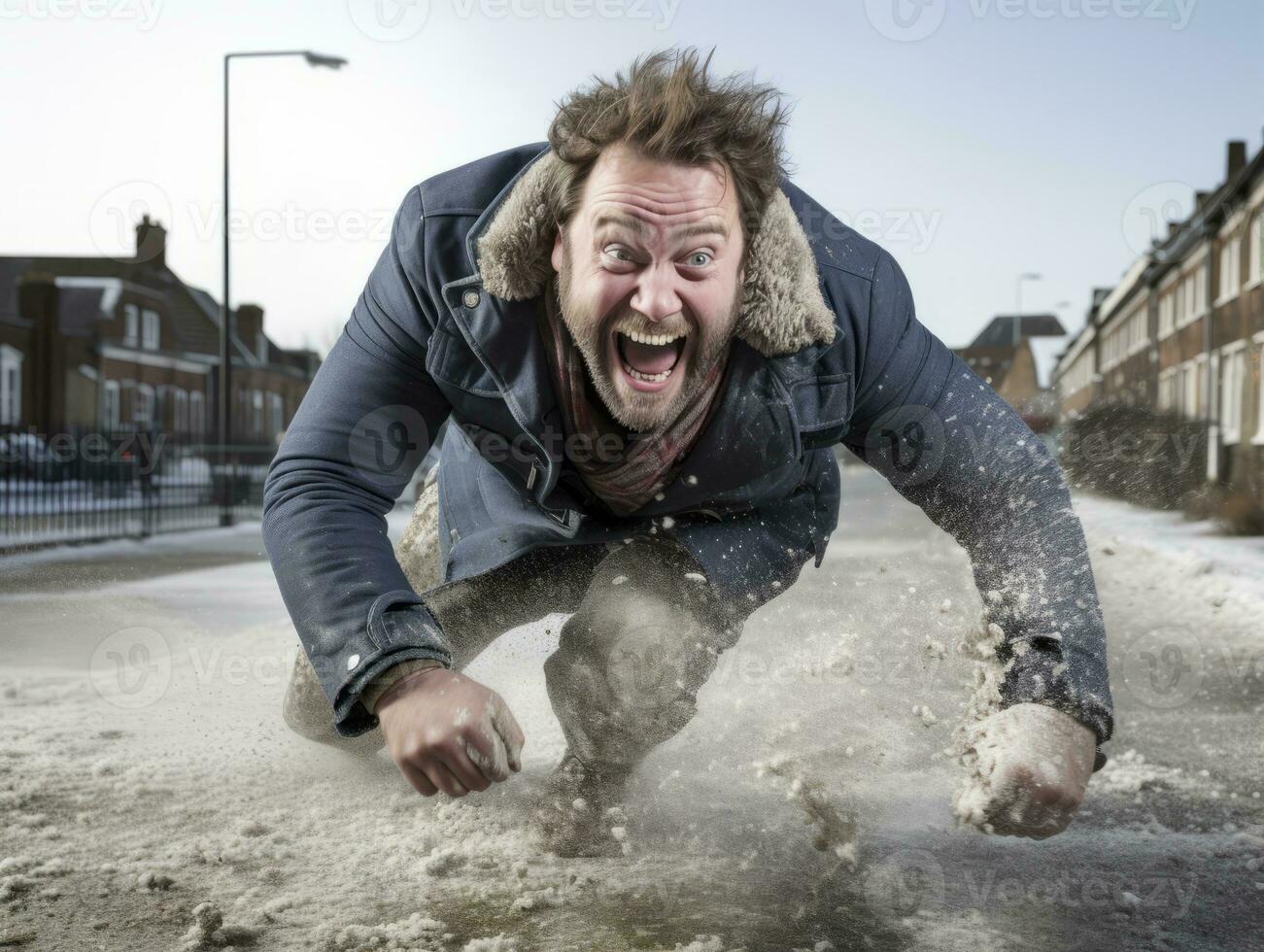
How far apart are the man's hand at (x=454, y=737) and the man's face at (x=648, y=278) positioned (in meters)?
0.76

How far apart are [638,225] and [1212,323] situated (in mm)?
24791

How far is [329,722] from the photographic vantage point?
12.4 feet

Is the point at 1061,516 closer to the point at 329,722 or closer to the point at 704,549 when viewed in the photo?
the point at 704,549

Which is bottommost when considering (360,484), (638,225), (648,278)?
(360,484)

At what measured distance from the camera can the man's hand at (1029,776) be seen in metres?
2.33

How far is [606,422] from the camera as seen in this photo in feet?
9.43

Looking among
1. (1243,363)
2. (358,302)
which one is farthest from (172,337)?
(358,302)

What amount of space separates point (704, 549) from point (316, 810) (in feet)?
4.52

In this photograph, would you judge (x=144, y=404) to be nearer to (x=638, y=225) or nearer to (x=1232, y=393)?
(x=1232, y=393)

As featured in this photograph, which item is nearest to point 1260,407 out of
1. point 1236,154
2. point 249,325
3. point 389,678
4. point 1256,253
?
point 1256,253

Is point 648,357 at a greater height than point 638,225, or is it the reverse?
point 638,225

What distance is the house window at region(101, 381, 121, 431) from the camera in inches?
1388

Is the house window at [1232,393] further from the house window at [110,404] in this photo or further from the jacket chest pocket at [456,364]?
the house window at [110,404]

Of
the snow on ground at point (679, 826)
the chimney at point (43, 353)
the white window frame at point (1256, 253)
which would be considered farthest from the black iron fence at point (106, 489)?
the chimney at point (43, 353)
